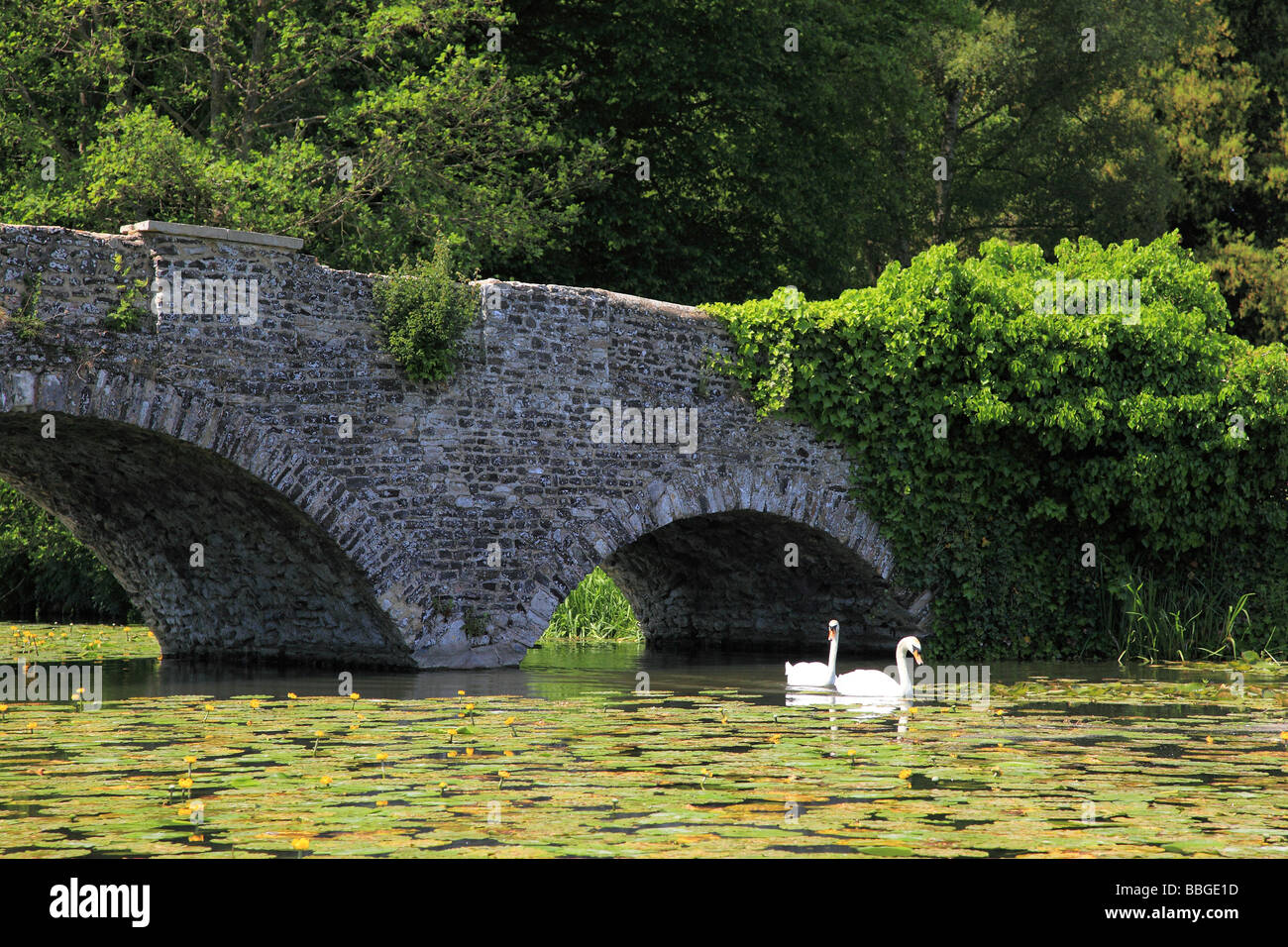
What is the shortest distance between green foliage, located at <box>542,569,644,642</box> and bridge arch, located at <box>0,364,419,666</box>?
5984mm

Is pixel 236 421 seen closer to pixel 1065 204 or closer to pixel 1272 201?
pixel 1065 204

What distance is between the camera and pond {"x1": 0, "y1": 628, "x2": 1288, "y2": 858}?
18.5 feet

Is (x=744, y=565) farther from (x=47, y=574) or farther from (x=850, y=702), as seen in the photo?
(x=47, y=574)

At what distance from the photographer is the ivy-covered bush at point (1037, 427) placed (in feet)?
48.5

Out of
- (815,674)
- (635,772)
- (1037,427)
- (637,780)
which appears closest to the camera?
(637,780)

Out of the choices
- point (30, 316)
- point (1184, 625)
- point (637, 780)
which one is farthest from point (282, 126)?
point (637, 780)

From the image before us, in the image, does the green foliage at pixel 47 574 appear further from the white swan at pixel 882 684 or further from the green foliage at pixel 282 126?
the white swan at pixel 882 684

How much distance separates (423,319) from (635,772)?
5.84m

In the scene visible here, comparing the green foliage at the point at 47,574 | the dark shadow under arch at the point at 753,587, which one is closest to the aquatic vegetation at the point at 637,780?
the dark shadow under arch at the point at 753,587

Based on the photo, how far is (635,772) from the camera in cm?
735

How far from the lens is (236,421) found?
38.2ft

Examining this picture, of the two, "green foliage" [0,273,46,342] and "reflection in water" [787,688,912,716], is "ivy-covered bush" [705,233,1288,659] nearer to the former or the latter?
"reflection in water" [787,688,912,716]
